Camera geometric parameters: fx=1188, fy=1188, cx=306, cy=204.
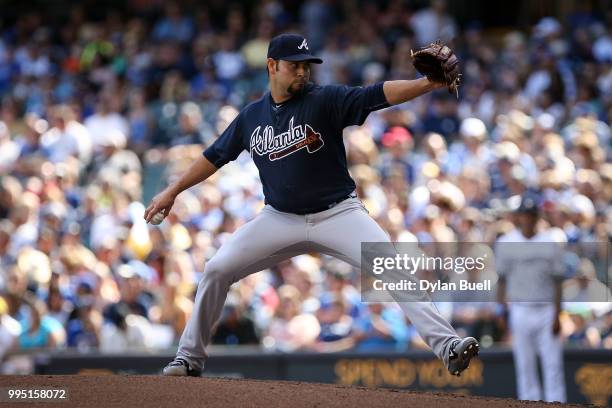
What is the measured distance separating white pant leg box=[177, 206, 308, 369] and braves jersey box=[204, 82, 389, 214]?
10 cm

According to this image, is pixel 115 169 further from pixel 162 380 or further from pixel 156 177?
pixel 162 380

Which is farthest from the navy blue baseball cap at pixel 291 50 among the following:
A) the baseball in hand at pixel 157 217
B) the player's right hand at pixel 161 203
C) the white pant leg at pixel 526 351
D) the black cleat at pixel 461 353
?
the white pant leg at pixel 526 351

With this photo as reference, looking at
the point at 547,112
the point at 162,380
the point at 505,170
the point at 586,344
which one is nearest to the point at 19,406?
the point at 162,380

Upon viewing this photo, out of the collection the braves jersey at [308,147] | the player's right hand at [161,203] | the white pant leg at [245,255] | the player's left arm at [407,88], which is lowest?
the white pant leg at [245,255]

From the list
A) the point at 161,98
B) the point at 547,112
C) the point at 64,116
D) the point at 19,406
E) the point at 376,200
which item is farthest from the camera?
the point at 161,98

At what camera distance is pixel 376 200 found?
11922mm

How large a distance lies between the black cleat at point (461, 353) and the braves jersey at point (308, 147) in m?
1.09

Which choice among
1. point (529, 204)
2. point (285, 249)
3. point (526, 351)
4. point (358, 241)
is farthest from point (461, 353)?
point (529, 204)

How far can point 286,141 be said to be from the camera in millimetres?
6645

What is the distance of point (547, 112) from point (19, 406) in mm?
8837

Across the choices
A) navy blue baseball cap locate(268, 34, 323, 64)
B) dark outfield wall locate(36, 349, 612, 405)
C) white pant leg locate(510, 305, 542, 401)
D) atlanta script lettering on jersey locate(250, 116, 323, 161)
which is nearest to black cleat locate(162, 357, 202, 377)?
atlanta script lettering on jersey locate(250, 116, 323, 161)

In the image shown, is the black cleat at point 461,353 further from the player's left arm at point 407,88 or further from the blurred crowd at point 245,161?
the blurred crowd at point 245,161

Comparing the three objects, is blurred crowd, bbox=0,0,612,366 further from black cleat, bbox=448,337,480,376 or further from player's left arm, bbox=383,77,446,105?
black cleat, bbox=448,337,480,376

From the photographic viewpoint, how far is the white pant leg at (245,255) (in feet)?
22.0
